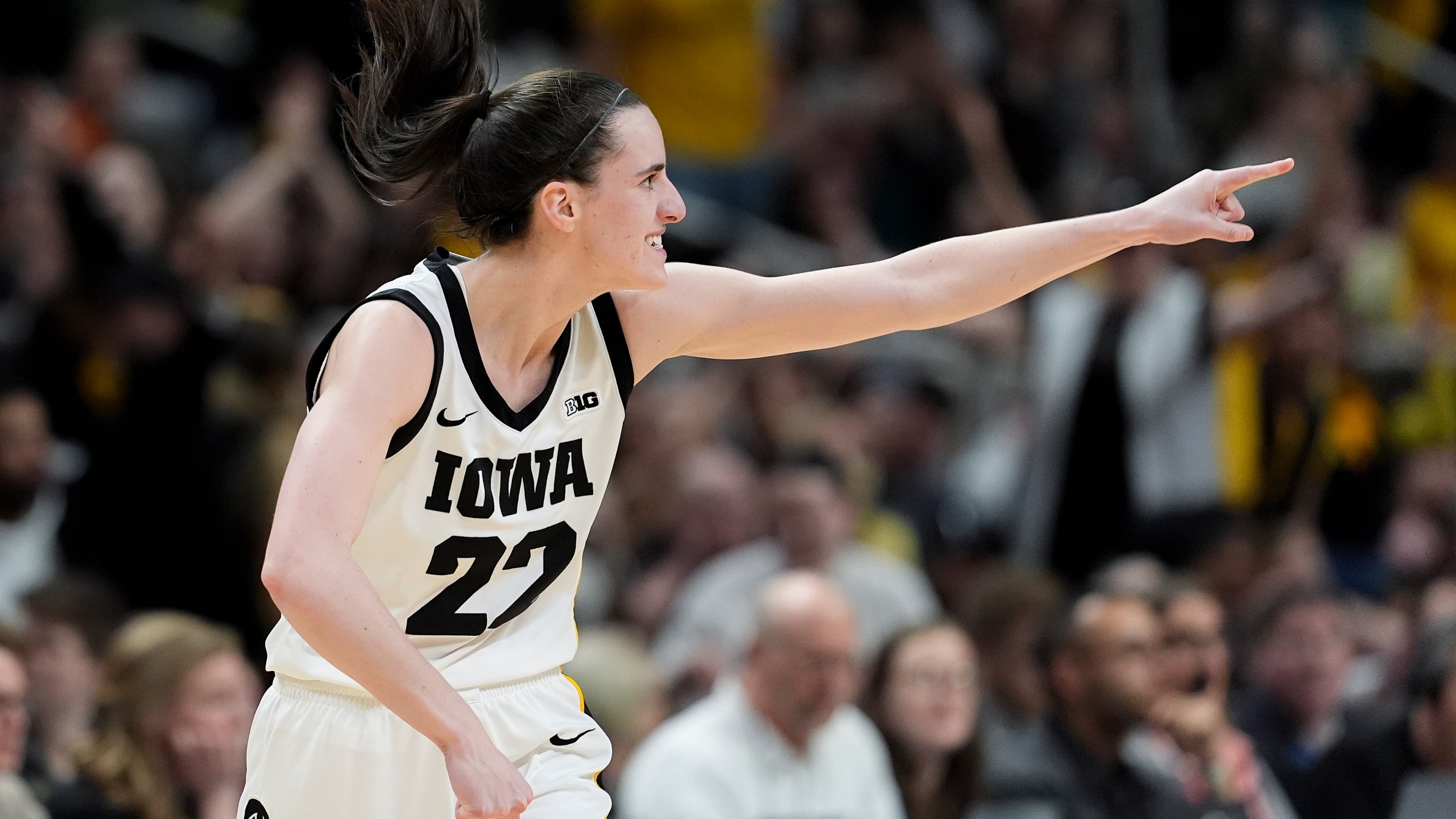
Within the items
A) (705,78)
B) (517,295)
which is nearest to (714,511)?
(705,78)

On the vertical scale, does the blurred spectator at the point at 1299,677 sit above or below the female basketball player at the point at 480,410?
below

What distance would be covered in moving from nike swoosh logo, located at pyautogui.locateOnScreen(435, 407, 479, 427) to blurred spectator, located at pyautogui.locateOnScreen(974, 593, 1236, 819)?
3.33 meters

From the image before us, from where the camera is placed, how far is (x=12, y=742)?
5.10 metres

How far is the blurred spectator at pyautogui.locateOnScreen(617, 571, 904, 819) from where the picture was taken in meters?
6.13

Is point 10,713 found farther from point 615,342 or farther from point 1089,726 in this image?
point 1089,726

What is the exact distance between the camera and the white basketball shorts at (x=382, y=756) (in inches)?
138

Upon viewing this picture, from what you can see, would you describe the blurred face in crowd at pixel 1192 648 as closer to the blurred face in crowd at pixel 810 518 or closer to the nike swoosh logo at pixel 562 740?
the blurred face in crowd at pixel 810 518

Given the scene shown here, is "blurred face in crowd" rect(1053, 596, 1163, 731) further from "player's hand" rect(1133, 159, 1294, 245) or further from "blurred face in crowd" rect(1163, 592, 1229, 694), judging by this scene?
"player's hand" rect(1133, 159, 1294, 245)

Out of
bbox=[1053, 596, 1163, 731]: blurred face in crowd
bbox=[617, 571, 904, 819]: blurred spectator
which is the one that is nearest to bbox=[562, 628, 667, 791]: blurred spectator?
bbox=[617, 571, 904, 819]: blurred spectator

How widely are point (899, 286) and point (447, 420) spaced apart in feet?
3.36

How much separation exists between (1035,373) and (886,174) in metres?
1.94

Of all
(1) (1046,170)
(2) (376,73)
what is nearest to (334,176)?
(1) (1046,170)

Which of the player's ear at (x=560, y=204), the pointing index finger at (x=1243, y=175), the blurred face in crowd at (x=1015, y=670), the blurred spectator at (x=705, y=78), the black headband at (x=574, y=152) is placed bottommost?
the blurred face in crowd at (x=1015, y=670)

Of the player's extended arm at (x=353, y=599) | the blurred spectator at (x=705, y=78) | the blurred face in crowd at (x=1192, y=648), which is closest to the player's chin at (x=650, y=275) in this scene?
the player's extended arm at (x=353, y=599)
